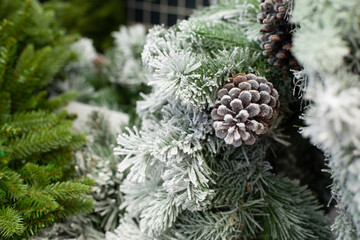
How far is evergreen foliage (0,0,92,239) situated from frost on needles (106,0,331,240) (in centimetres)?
9

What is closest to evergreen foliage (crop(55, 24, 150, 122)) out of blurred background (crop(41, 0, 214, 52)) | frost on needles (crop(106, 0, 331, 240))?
frost on needles (crop(106, 0, 331, 240))

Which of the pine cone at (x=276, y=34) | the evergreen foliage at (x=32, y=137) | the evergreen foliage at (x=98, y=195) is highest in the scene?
the pine cone at (x=276, y=34)

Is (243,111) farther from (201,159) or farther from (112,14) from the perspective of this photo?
(112,14)

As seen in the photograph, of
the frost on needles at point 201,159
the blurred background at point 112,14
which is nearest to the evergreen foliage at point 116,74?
the frost on needles at point 201,159

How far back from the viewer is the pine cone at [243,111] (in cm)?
32

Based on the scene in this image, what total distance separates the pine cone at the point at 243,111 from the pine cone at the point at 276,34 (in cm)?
5

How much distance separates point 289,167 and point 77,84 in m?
0.49

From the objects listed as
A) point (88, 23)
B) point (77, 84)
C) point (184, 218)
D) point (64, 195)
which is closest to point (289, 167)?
point (184, 218)

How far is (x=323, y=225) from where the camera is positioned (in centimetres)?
43

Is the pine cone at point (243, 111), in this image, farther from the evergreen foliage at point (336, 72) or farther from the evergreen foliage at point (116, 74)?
the evergreen foliage at point (116, 74)

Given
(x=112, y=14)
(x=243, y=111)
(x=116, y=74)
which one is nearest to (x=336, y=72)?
(x=243, y=111)

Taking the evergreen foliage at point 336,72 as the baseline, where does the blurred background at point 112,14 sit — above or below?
below

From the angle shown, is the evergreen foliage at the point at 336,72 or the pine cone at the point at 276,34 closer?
the evergreen foliage at the point at 336,72

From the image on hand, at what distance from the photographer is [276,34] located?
0.36 meters
